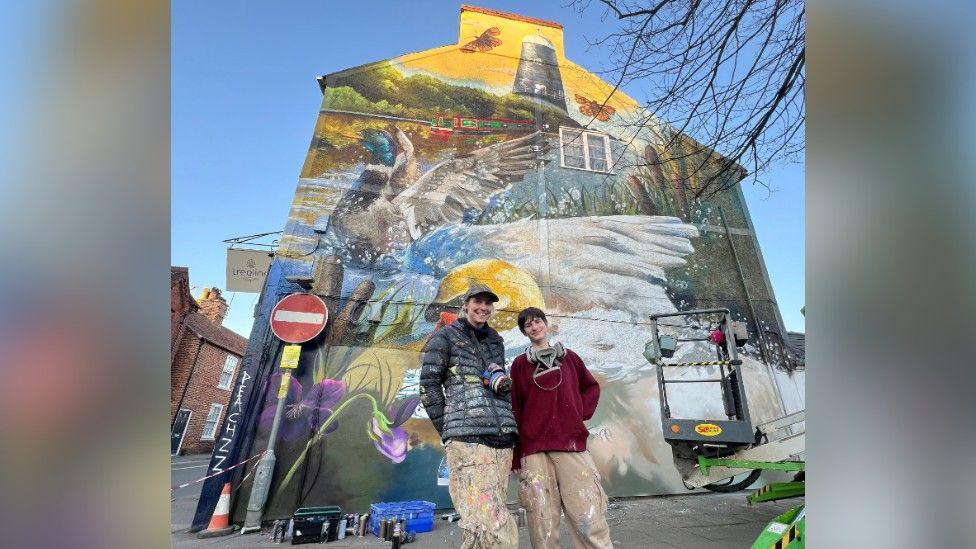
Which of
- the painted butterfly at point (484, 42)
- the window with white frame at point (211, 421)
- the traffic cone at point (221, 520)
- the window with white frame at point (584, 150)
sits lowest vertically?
the traffic cone at point (221, 520)

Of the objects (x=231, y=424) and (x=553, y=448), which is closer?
(x=553, y=448)

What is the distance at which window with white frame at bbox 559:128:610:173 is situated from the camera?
32.1 feet

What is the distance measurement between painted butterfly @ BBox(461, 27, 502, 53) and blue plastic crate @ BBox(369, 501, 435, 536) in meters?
7.79

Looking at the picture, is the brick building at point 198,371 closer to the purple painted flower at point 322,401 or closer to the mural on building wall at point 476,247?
the mural on building wall at point 476,247

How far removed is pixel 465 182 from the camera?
886 cm

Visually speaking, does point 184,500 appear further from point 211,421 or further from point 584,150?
point 211,421

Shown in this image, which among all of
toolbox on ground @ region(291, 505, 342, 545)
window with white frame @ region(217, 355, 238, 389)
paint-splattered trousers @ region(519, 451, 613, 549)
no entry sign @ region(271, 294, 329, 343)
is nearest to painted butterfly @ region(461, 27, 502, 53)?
no entry sign @ region(271, 294, 329, 343)

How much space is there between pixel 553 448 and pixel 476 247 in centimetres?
527

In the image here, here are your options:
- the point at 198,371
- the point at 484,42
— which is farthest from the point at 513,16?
the point at 198,371

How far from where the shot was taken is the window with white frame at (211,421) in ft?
63.9

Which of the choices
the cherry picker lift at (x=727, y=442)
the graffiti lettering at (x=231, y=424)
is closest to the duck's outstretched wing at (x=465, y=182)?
the graffiti lettering at (x=231, y=424)

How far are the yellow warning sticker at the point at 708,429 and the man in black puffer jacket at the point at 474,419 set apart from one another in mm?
2675
